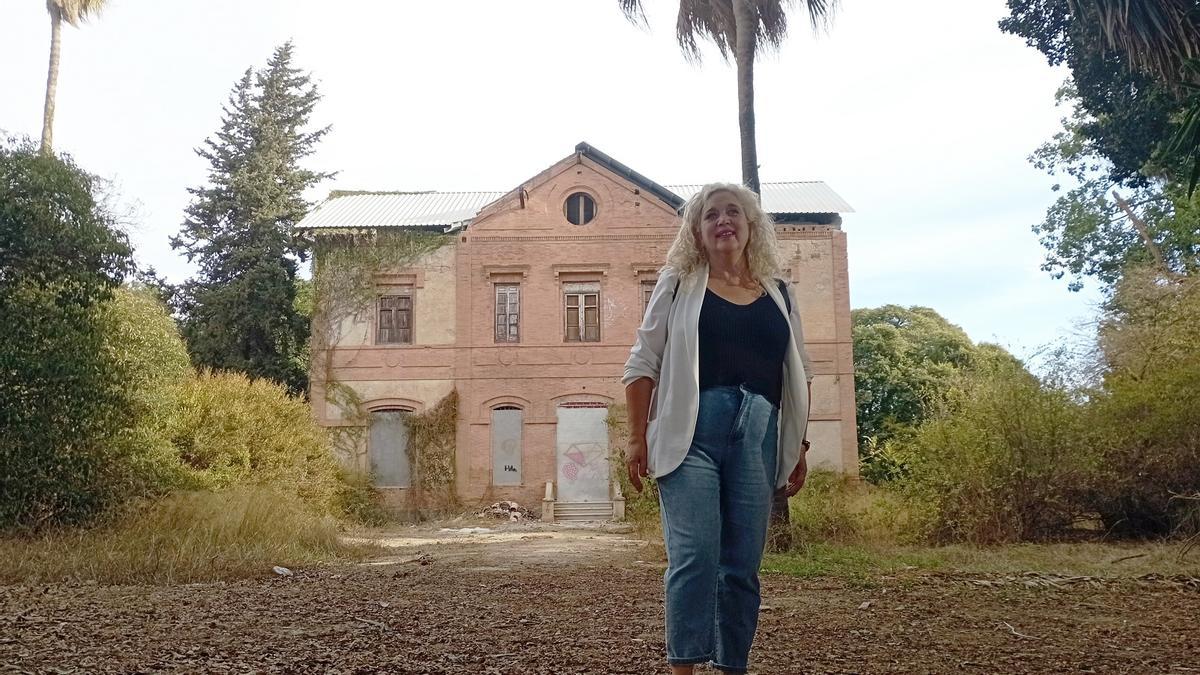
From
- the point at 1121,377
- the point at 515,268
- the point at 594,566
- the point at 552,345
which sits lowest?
the point at 594,566

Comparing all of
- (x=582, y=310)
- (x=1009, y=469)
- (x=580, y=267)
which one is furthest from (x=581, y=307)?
(x=1009, y=469)

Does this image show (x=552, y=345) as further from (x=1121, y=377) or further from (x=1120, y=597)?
(x=1120, y=597)

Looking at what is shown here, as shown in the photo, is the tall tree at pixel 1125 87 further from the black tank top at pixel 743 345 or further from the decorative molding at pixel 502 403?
the decorative molding at pixel 502 403

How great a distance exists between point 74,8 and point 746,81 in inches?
673

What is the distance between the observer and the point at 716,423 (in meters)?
2.76

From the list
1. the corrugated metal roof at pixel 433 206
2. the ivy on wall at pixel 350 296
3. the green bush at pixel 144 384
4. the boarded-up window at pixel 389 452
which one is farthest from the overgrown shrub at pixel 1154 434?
the boarded-up window at pixel 389 452

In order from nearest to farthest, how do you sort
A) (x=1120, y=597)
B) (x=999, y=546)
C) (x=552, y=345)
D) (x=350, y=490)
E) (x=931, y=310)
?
(x=1120, y=597)
(x=999, y=546)
(x=350, y=490)
(x=552, y=345)
(x=931, y=310)

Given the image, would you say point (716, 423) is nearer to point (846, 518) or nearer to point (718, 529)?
point (718, 529)

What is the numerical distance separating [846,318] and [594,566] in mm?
14207

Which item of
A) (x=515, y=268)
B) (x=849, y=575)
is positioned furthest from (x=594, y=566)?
(x=515, y=268)

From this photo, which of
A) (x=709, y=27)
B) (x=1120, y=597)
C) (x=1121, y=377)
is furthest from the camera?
(x=709, y=27)

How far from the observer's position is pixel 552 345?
20.9m

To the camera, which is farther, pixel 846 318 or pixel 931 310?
pixel 931 310

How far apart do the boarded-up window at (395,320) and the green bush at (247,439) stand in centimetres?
349
